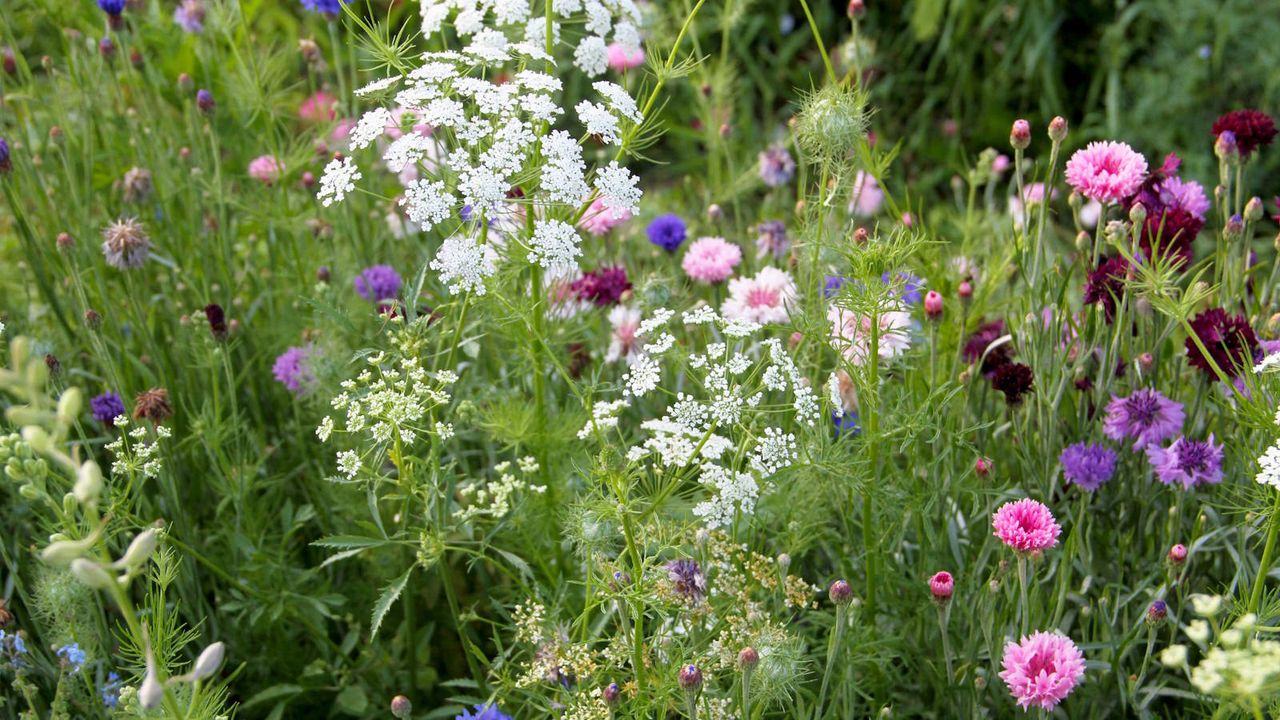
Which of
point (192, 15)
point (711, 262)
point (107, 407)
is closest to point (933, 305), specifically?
point (711, 262)

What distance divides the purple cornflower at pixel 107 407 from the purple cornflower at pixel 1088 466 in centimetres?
166

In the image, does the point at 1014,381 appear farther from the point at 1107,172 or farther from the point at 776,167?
the point at 776,167

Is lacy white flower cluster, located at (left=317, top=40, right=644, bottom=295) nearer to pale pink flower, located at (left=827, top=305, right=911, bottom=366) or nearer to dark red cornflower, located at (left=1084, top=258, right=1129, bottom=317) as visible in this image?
pale pink flower, located at (left=827, top=305, right=911, bottom=366)

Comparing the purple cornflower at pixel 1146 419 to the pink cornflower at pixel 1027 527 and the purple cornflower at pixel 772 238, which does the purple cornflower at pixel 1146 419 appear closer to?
the pink cornflower at pixel 1027 527

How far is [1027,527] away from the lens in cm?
A: 171

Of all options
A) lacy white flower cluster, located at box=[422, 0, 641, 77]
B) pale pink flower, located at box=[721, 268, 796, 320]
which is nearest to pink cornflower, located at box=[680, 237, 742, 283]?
pale pink flower, located at box=[721, 268, 796, 320]

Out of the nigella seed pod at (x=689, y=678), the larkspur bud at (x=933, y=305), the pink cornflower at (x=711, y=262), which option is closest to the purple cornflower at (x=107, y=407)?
the pink cornflower at (x=711, y=262)

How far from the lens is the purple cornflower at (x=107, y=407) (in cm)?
214

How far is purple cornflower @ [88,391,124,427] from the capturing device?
214 centimetres

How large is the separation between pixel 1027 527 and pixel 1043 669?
0.20 m

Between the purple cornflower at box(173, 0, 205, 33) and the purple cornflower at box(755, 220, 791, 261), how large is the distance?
1.46m

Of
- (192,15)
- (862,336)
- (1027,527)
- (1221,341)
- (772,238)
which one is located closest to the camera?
(1027,527)

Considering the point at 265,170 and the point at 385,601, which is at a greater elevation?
the point at 265,170

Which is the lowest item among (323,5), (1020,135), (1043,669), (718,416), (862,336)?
(1043,669)
